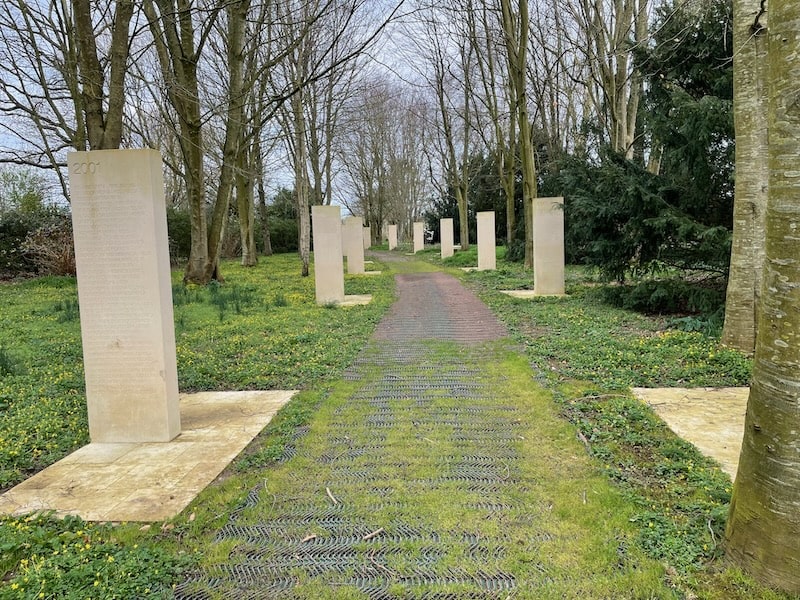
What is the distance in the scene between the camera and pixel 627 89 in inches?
621

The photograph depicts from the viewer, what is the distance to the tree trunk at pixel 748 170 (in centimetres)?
608

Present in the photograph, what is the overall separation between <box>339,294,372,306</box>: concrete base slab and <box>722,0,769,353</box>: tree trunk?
691cm

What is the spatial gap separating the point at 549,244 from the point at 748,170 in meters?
6.01

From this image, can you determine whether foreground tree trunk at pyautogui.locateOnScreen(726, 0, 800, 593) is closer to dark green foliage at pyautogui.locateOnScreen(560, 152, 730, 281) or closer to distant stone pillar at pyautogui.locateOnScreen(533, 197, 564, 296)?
dark green foliage at pyautogui.locateOnScreen(560, 152, 730, 281)

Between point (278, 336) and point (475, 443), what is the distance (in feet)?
15.2

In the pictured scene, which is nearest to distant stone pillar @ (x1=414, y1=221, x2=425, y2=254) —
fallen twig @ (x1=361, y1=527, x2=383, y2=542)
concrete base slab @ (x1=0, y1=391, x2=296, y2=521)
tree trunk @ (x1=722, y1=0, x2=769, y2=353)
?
tree trunk @ (x1=722, y1=0, x2=769, y2=353)

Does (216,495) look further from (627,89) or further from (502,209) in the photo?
(502,209)

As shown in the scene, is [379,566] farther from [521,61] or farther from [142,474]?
[521,61]

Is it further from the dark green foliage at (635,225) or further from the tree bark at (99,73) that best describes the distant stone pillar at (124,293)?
the dark green foliage at (635,225)

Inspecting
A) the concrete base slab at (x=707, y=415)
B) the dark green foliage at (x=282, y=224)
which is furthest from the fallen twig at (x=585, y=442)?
the dark green foliage at (x=282, y=224)

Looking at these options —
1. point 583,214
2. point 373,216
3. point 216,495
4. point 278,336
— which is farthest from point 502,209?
point 216,495

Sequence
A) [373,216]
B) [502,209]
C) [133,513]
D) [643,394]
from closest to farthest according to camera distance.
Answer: [133,513], [643,394], [502,209], [373,216]

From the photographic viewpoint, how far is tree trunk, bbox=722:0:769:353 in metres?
6.08

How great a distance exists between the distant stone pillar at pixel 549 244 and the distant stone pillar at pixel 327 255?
4101mm
